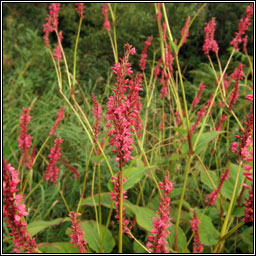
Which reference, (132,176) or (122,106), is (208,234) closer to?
(132,176)

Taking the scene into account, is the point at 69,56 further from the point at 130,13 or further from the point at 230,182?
the point at 230,182

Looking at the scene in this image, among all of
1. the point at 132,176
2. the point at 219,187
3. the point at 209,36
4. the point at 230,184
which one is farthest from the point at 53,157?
the point at 209,36

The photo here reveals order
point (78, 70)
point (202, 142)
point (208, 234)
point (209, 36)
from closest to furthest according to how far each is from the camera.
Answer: point (202, 142) < point (208, 234) < point (209, 36) < point (78, 70)

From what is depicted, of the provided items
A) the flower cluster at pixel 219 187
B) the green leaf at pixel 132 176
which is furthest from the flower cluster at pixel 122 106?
the flower cluster at pixel 219 187

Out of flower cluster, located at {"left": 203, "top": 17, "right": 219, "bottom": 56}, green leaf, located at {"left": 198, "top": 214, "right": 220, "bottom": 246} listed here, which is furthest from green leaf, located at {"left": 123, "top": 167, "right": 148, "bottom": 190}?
flower cluster, located at {"left": 203, "top": 17, "right": 219, "bottom": 56}

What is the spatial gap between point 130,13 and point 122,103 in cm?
336

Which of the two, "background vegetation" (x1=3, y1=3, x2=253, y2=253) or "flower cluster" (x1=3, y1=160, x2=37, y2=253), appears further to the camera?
"background vegetation" (x1=3, y1=3, x2=253, y2=253)

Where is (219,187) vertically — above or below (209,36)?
below

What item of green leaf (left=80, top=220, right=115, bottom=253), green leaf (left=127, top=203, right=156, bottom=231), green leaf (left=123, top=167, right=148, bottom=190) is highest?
green leaf (left=123, top=167, right=148, bottom=190)

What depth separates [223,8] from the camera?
16.8 feet

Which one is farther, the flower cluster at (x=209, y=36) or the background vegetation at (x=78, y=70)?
the background vegetation at (x=78, y=70)

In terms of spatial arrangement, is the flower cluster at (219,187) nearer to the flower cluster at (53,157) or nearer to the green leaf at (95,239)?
the green leaf at (95,239)

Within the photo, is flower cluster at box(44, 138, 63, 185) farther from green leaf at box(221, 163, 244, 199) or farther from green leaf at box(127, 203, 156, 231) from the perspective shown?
green leaf at box(221, 163, 244, 199)

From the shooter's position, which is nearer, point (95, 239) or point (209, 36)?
point (95, 239)
